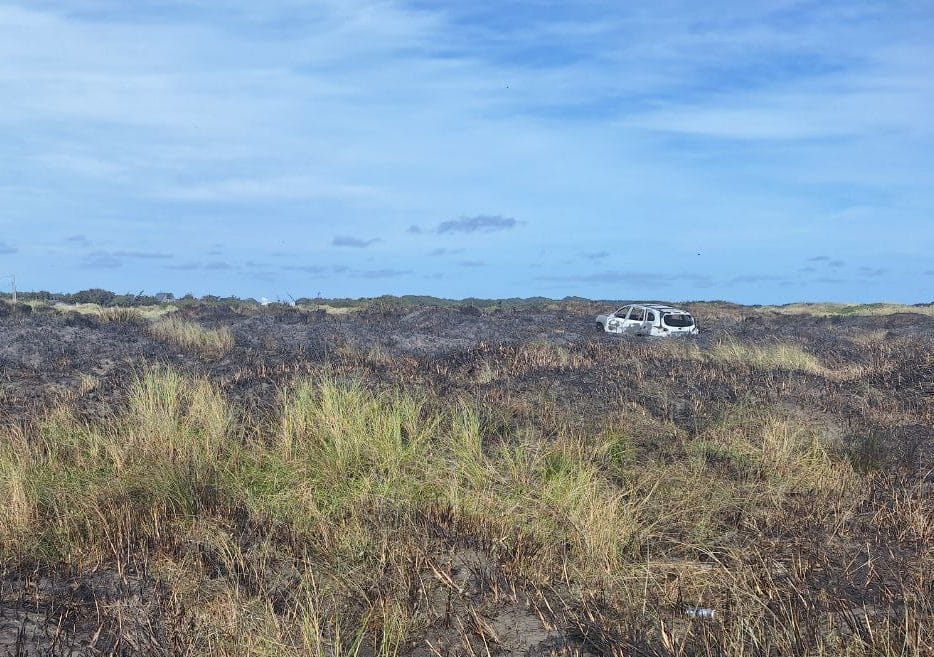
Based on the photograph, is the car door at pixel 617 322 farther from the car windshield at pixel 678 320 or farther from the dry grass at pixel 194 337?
the dry grass at pixel 194 337

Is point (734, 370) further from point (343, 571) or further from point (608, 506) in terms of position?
point (343, 571)

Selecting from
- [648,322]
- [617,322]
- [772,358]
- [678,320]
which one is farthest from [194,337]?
[678,320]

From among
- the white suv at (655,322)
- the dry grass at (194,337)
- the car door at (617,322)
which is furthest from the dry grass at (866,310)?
the dry grass at (194,337)

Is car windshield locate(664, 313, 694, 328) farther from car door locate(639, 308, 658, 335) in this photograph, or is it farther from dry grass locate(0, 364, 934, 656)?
dry grass locate(0, 364, 934, 656)

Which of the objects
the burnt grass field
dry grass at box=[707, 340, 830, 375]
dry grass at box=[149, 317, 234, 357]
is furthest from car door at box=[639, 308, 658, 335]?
the burnt grass field

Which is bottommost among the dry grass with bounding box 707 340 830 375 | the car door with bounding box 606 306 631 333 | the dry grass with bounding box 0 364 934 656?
the dry grass with bounding box 0 364 934 656

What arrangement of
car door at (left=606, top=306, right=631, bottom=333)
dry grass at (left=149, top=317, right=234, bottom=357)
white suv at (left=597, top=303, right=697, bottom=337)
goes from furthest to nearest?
car door at (left=606, top=306, right=631, bottom=333) → white suv at (left=597, top=303, right=697, bottom=337) → dry grass at (left=149, top=317, right=234, bottom=357)

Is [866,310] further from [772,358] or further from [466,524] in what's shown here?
[466,524]

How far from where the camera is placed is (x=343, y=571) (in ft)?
17.0

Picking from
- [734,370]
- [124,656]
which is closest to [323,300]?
[734,370]

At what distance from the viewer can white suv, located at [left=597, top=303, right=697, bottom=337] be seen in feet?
90.5

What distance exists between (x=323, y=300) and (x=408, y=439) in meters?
57.2

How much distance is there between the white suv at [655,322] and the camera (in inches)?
1086

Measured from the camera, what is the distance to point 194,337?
75.0 feet
